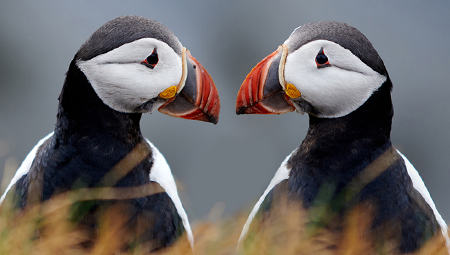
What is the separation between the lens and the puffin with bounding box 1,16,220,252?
3471 mm

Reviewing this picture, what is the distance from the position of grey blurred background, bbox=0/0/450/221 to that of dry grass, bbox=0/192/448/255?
246 inches

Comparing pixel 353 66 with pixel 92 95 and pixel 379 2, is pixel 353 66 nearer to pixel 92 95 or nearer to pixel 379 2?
pixel 92 95

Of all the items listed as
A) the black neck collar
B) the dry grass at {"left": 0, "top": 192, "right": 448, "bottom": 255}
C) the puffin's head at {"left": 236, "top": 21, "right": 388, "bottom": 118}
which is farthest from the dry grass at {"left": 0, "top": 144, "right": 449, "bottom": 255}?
the puffin's head at {"left": 236, "top": 21, "right": 388, "bottom": 118}

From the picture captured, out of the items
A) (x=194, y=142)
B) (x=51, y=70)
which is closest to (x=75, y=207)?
(x=194, y=142)

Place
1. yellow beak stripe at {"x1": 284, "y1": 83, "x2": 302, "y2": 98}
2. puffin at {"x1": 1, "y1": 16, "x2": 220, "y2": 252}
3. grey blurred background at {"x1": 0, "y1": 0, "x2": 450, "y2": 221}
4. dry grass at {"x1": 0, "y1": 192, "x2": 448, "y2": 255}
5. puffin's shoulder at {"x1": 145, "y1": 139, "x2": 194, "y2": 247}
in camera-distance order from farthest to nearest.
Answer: grey blurred background at {"x1": 0, "y1": 0, "x2": 450, "y2": 221} → puffin's shoulder at {"x1": 145, "y1": 139, "x2": 194, "y2": 247} → yellow beak stripe at {"x1": 284, "y1": 83, "x2": 302, "y2": 98} → puffin at {"x1": 1, "y1": 16, "x2": 220, "y2": 252} → dry grass at {"x1": 0, "y1": 192, "x2": 448, "y2": 255}

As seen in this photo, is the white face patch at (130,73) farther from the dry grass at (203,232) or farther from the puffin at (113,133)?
the dry grass at (203,232)

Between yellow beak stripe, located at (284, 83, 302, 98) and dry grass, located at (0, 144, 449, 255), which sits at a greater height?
yellow beak stripe, located at (284, 83, 302, 98)

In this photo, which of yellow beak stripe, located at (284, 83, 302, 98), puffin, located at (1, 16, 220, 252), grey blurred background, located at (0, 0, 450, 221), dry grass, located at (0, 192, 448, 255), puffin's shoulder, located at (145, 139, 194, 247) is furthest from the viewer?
grey blurred background, located at (0, 0, 450, 221)

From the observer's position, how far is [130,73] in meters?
3.53

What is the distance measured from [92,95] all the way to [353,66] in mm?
1594

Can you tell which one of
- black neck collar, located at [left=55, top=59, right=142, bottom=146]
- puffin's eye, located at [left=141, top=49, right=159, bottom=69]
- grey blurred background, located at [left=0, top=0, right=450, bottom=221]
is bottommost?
grey blurred background, located at [left=0, top=0, right=450, bottom=221]

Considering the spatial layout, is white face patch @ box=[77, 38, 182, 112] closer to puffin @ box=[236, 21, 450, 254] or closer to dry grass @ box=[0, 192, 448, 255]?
puffin @ box=[236, 21, 450, 254]

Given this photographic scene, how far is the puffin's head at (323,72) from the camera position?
11.6 ft

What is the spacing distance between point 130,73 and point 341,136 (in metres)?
1.39
